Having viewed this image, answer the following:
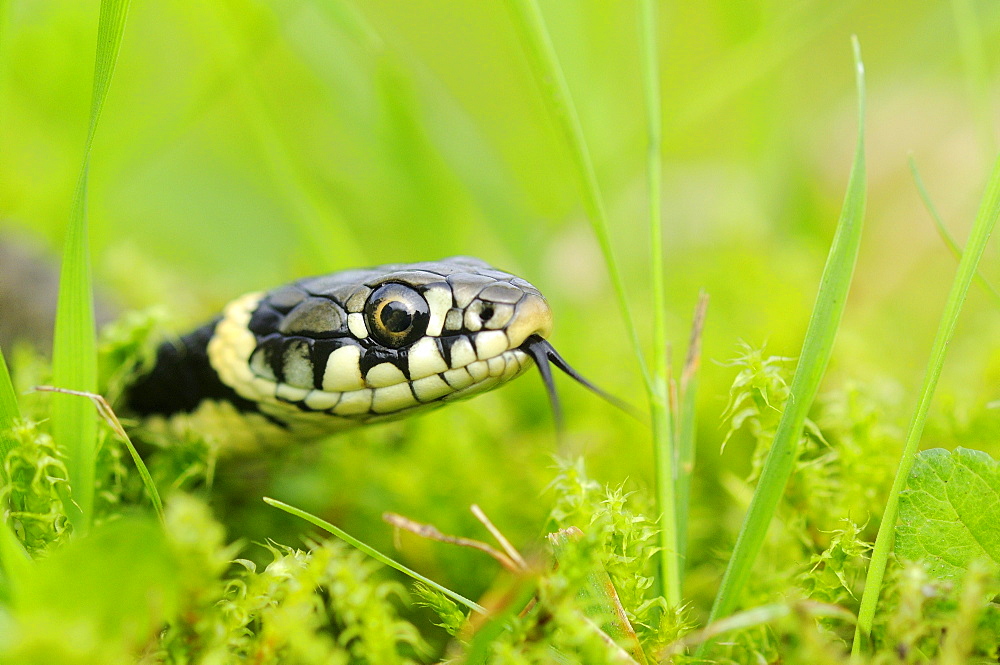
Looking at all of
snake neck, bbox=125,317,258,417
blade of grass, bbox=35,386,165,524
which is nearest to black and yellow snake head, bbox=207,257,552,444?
snake neck, bbox=125,317,258,417

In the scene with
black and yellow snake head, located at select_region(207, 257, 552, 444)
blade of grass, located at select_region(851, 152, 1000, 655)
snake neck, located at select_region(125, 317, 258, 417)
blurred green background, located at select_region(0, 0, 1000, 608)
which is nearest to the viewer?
blade of grass, located at select_region(851, 152, 1000, 655)

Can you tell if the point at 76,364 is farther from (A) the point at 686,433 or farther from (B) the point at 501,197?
(B) the point at 501,197

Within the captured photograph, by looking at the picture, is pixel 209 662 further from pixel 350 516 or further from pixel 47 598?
pixel 350 516

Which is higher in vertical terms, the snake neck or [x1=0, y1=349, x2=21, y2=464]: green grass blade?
[x1=0, y1=349, x2=21, y2=464]: green grass blade

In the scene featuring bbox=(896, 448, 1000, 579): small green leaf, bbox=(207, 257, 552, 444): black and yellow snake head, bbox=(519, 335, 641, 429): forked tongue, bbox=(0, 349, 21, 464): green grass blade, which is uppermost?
bbox=(0, 349, 21, 464): green grass blade

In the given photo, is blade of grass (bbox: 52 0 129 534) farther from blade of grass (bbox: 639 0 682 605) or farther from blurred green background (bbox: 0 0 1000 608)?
blade of grass (bbox: 639 0 682 605)

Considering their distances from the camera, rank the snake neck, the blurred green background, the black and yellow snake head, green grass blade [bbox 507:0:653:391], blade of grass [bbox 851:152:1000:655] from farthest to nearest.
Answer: the blurred green background < the snake neck < the black and yellow snake head < green grass blade [bbox 507:0:653:391] < blade of grass [bbox 851:152:1000:655]

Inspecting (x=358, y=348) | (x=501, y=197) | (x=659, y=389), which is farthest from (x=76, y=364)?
(x=501, y=197)

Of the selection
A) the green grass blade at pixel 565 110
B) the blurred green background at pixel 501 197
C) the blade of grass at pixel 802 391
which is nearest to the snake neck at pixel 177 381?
the blurred green background at pixel 501 197
